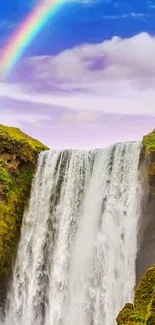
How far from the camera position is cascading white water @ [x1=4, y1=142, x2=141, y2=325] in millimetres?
23047

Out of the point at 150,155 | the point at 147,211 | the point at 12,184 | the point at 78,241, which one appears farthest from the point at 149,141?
the point at 12,184

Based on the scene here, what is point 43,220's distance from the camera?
27.3 meters

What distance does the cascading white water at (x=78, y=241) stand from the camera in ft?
75.6

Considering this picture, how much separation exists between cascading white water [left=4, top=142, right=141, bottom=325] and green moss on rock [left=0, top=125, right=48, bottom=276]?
0.57 m

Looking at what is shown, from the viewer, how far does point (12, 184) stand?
28.5 meters

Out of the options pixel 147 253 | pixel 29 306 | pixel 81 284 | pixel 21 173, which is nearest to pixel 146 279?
pixel 147 253

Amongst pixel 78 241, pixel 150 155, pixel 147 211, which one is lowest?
pixel 78 241

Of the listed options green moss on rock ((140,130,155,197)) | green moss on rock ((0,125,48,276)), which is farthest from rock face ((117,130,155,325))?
green moss on rock ((0,125,48,276))

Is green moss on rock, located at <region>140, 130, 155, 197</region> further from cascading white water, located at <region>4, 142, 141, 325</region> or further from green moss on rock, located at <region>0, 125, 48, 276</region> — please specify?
green moss on rock, located at <region>0, 125, 48, 276</region>

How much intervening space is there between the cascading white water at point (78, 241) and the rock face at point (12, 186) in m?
0.57

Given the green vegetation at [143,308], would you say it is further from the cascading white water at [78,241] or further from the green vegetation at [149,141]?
the green vegetation at [149,141]

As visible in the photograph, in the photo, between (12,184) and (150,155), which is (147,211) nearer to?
(150,155)

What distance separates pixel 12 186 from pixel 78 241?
6.18m

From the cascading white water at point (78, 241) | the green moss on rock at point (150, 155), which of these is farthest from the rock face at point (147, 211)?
the cascading white water at point (78, 241)
